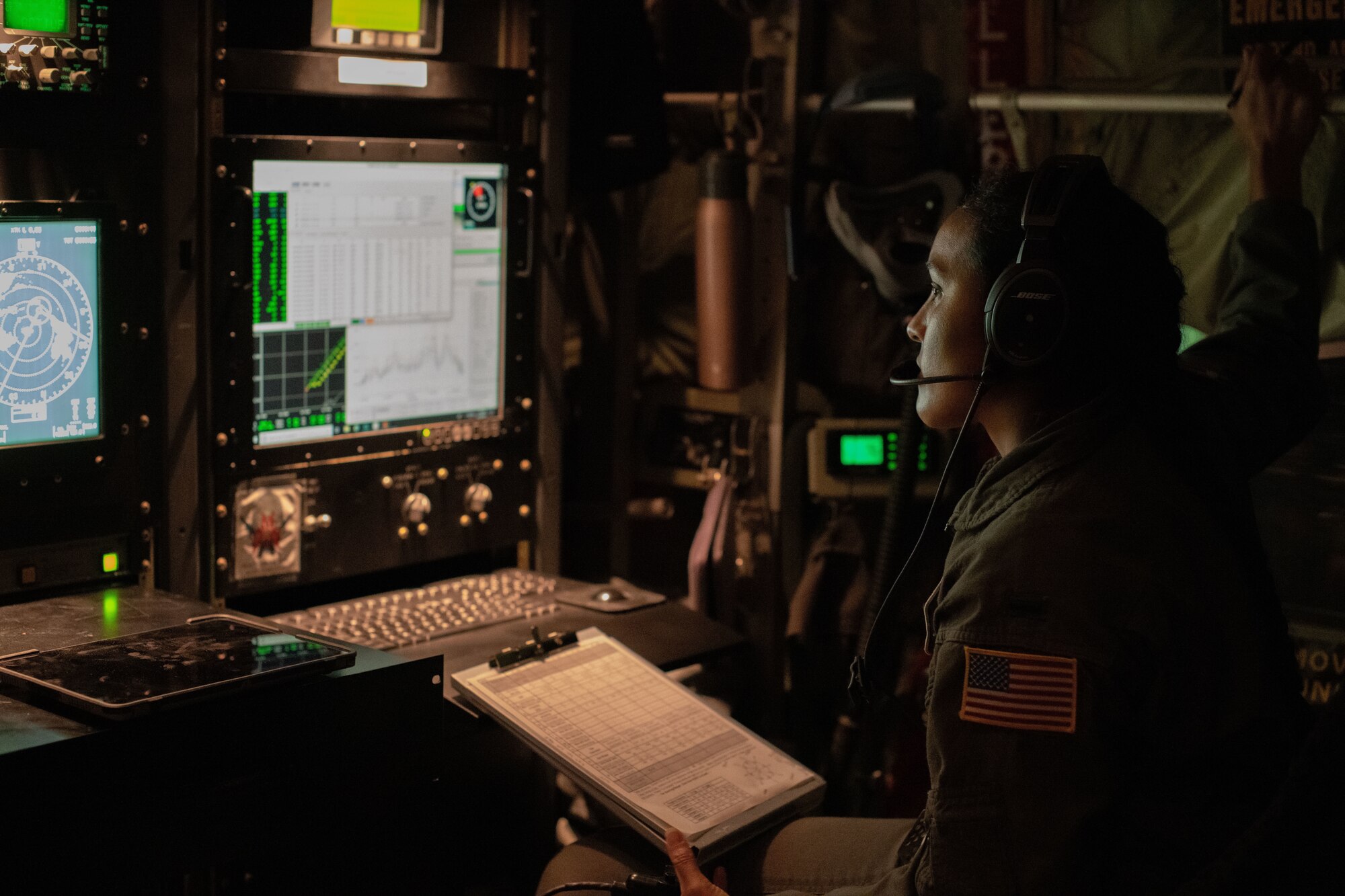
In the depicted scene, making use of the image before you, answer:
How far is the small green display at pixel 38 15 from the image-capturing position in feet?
5.94

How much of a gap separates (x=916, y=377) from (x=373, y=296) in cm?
99

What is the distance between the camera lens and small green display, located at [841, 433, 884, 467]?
2871mm

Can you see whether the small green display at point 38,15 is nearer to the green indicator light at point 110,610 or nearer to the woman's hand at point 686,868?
the green indicator light at point 110,610

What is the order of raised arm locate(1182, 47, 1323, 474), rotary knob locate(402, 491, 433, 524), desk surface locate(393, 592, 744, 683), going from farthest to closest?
rotary knob locate(402, 491, 433, 524)
desk surface locate(393, 592, 744, 683)
raised arm locate(1182, 47, 1323, 474)

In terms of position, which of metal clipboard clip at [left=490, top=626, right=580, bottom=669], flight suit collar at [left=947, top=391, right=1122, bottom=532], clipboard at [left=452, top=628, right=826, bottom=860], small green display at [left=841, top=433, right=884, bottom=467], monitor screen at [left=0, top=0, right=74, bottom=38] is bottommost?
clipboard at [left=452, top=628, right=826, bottom=860]

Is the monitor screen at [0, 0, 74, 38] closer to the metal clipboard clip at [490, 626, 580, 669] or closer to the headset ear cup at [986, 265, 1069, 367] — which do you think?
the metal clipboard clip at [490, 626, 580, 669]

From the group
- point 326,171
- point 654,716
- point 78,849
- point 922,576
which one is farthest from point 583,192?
point 78,849

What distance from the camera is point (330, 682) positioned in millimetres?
1624

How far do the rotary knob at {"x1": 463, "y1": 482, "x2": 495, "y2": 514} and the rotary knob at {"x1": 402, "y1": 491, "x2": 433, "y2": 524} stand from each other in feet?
0.31

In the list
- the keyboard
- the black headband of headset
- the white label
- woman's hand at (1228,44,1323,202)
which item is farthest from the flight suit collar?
the white label

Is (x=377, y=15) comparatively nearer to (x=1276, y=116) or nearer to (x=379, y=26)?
(x=379, y=26)

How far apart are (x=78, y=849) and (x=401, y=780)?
1.41 feet

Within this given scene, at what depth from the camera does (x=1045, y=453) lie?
1.46 m

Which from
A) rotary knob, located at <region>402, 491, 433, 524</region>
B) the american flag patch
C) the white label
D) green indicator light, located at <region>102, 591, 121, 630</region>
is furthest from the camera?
rotary knob, located at <region>402, 491, 433, 524</region>
